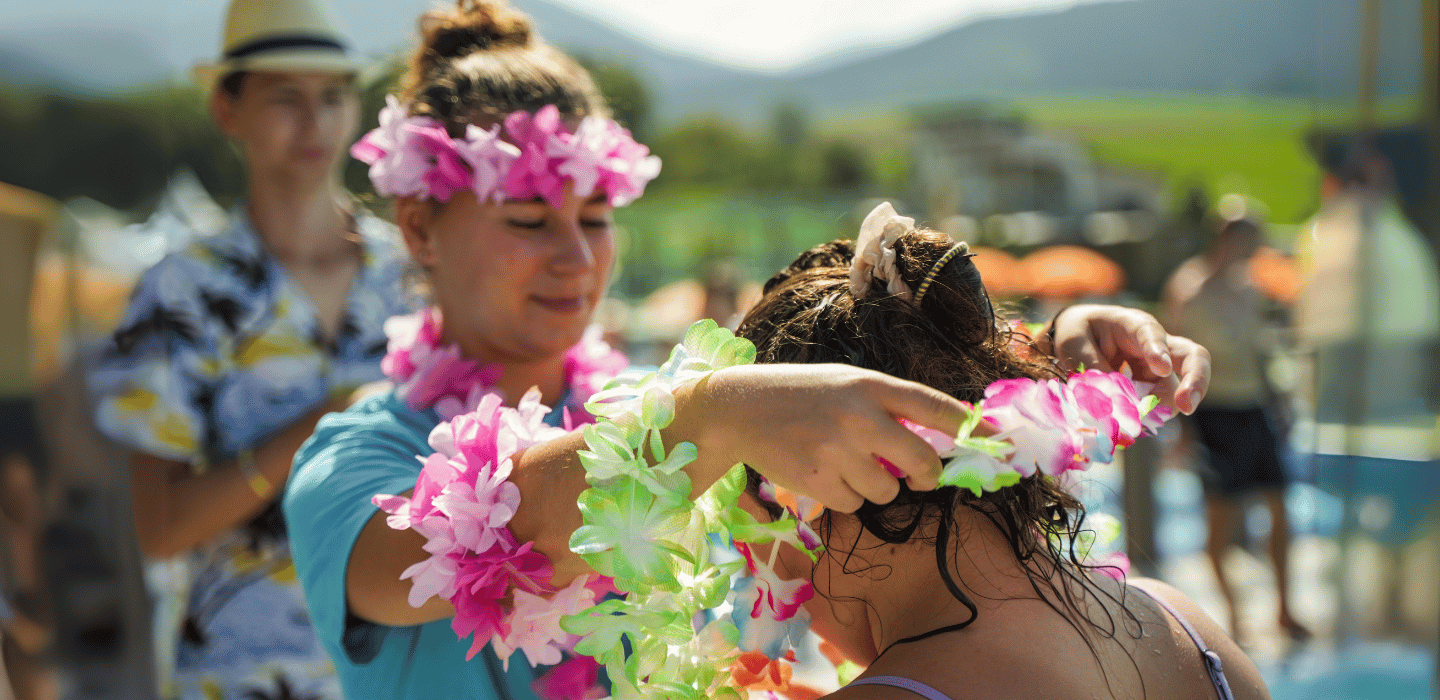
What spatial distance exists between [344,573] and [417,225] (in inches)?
29.3

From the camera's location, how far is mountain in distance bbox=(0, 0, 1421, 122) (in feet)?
11.9

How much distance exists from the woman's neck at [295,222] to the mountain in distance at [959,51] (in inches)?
19.7

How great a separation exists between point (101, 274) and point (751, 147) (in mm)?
19571

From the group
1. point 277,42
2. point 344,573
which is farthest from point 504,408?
point 277,42

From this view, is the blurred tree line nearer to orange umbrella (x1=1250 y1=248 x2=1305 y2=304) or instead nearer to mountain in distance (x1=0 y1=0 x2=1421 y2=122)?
mountain in distance (x1=0 y1=0 x2=1421 y2=122)

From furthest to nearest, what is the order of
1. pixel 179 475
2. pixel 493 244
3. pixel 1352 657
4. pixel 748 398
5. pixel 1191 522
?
pixel 1191 522 → pixel 1352 657 → pixel 179 475 → pixel 493 244 → pixel 748 398

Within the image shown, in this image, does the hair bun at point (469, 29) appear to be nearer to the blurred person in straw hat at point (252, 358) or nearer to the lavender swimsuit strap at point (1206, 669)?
the blurred person in straw hat at point (252, 358)

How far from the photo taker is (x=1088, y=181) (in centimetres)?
2081

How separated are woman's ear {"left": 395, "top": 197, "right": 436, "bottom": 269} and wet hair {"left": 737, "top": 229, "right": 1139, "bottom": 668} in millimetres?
750

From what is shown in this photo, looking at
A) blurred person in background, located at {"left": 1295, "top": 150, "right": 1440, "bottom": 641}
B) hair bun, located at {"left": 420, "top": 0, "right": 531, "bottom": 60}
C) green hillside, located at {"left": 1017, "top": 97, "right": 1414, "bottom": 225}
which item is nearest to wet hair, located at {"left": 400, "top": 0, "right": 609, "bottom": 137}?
hair bun, located at {"left": 420, "top": 0, "right": 531, "bottom": 60}

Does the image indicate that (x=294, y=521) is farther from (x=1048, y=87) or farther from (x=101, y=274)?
(x=1048, y=87)

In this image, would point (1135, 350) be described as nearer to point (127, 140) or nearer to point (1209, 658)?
point (1209, 658)

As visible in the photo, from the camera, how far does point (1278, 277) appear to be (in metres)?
9.66

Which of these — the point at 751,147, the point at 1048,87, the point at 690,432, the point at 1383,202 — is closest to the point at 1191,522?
the point at 1383,202
